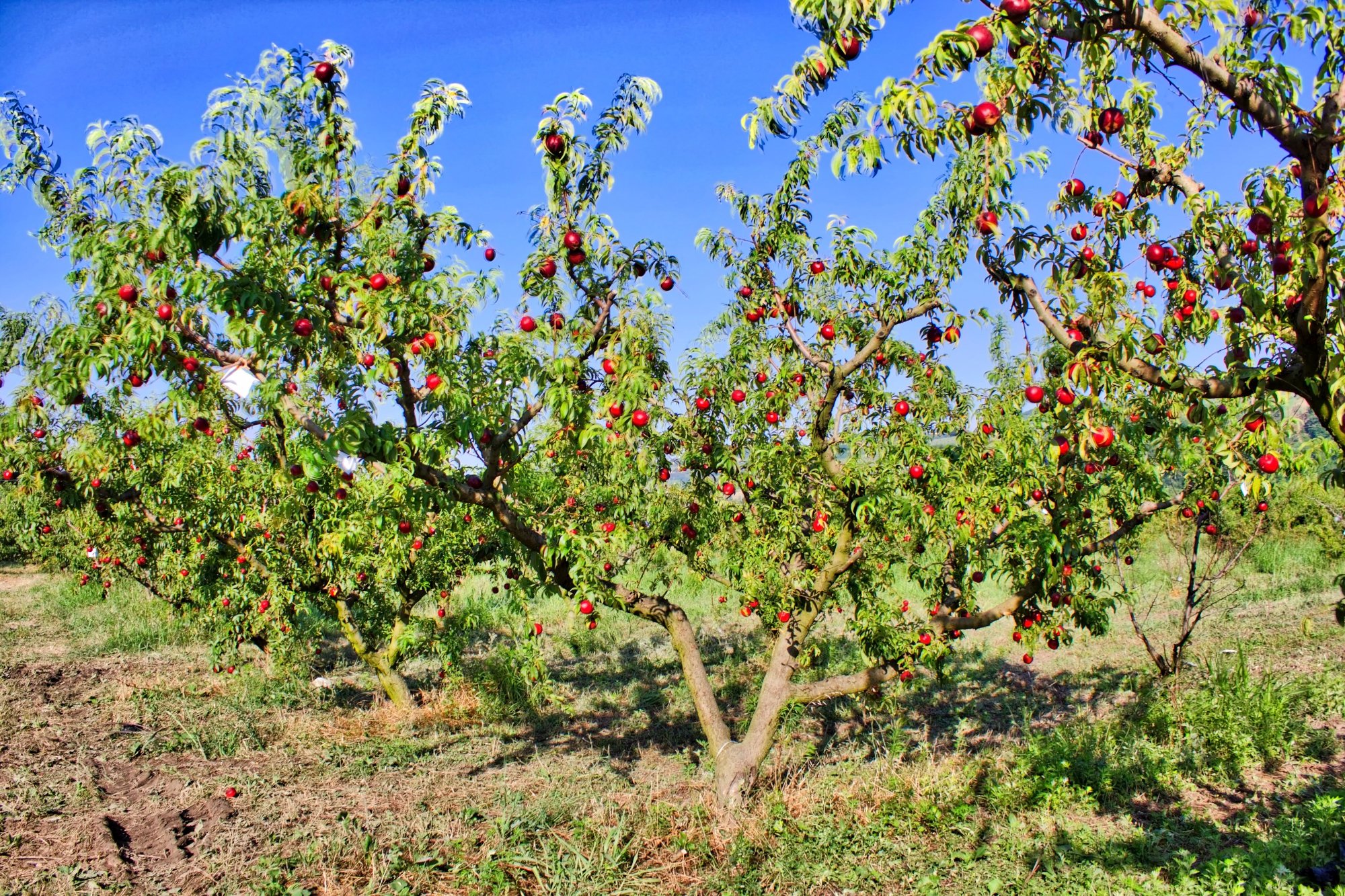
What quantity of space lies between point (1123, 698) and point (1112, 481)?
354 centimetres

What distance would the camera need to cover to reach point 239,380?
377cm

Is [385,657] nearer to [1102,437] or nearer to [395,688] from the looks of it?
[395,688]

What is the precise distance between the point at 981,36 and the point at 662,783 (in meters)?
5.15

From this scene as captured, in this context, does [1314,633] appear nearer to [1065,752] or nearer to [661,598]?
[1065,752]

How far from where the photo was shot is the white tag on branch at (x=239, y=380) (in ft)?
12.0

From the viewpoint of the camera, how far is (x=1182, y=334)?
120 inches

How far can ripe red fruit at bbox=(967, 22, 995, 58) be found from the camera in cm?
223

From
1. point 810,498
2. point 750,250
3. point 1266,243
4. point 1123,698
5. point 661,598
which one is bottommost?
point 1123,698

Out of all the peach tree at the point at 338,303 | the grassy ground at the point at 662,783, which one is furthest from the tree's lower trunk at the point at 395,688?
the peach tree at the point at 338,303

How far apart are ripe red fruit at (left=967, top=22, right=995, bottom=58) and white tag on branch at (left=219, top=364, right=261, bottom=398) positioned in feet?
10.6

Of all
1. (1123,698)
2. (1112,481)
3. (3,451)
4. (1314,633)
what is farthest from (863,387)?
(1314,633)

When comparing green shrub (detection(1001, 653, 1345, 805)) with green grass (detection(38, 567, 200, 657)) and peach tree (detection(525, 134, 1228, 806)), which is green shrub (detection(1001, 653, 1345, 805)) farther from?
green grass (detection(38, 567, 200, 657))

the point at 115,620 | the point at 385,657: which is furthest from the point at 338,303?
the point at 115,620

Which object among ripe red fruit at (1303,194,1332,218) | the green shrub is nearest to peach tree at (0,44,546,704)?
ripe red fruit at (1303,194,1332,218)
